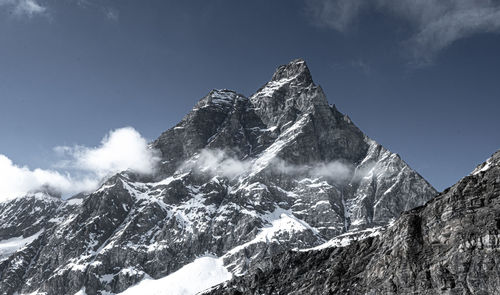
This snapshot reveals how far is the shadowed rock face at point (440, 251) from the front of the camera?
6850cm

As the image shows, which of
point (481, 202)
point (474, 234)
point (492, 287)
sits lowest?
point (492, 287)

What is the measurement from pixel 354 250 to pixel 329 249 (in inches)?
973

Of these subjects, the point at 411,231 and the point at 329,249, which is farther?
the point at 329,249

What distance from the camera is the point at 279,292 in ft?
393

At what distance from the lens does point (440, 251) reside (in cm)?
7431

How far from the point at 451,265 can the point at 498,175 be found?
57.1ft

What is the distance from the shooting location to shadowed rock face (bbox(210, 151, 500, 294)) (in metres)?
68.5

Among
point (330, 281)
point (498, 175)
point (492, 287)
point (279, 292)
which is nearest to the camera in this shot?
point (492, 287)

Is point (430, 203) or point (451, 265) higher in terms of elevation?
point (430, 203)

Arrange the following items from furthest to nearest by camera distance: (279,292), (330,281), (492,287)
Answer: (279,292) → (330,281) → (492,287)

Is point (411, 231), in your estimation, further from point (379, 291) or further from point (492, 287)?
point (492, 287)

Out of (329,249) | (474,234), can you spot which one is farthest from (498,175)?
(329,249)

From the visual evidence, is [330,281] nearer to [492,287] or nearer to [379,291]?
[379,291]

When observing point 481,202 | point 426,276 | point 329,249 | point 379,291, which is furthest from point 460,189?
point 329,249
